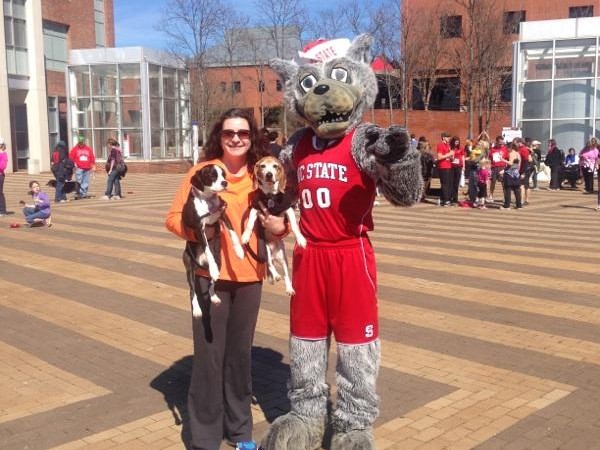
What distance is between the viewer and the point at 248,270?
143 inches

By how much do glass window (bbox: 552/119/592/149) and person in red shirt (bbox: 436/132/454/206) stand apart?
13.1 m

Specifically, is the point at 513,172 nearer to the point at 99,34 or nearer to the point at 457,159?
the point at 457,159

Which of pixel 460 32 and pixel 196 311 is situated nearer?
pixel 196 311

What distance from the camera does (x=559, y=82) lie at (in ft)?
92.2

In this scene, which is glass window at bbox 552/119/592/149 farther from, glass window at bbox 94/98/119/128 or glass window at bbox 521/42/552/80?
glass window at bbox 94/98/119/128

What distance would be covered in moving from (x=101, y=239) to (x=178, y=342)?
6443mm

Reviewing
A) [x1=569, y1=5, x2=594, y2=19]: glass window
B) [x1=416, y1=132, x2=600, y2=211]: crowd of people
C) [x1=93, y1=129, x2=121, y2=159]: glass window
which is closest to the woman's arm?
[x1=416, y1=132, x2=600, y2=211]: crowd of people

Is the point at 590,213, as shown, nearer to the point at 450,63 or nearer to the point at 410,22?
the point at 410,22

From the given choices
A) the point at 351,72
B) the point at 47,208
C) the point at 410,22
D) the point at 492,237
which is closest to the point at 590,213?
the point at 492,237

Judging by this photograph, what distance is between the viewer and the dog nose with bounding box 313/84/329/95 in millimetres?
3576

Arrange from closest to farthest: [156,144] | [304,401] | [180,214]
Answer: [180,214] < [304,401] < [156,144]

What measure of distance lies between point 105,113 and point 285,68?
3067cm

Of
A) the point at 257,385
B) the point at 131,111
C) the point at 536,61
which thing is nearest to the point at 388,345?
the point at 257,385

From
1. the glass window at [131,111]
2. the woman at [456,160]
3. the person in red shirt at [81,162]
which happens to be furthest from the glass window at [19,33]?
the woman at [456,160]
